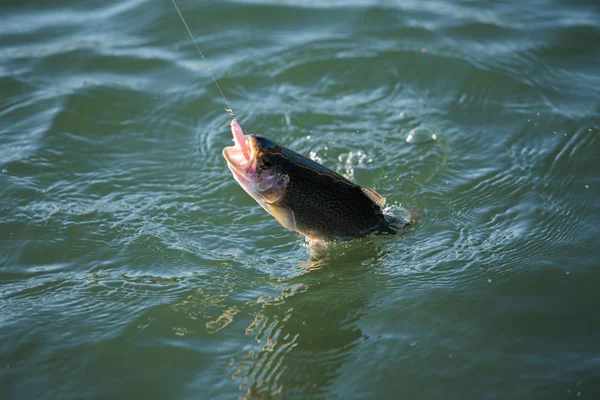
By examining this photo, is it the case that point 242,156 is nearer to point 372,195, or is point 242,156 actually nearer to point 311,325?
point 372,195

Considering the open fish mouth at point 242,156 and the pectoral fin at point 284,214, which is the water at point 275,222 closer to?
the pectoral fin at point 284,214

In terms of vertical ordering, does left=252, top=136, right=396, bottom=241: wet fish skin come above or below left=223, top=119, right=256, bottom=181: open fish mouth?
below

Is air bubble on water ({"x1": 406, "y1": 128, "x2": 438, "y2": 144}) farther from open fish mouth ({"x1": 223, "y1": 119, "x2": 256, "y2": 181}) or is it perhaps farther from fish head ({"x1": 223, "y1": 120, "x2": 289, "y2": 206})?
open fish mouth ({"x1": 223, "y1": 119, "x2": 256, "y2": 181})

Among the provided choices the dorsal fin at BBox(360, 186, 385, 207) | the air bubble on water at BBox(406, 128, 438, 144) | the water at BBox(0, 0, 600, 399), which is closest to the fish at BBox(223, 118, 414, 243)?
the dorsal fin at BBox(360, 186, 385, 207)

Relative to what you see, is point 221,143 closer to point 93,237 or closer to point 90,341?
point 93,237

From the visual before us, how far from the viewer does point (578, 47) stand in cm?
865

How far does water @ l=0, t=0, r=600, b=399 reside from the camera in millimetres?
4535

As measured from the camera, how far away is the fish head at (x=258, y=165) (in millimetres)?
4723

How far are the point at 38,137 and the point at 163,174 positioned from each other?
1.58 m

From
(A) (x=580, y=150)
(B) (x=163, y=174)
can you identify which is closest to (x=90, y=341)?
(B) (x=163, y=174)

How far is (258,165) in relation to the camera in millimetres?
4734

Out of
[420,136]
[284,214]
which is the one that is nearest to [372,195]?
[284,214]

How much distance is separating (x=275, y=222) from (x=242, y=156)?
128cm

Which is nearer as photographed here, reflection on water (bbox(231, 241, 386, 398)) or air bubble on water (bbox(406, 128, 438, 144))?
reflection on water (bbox(231, 241, 386, 398))
